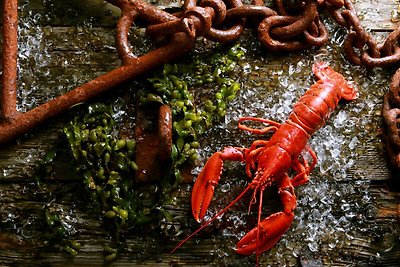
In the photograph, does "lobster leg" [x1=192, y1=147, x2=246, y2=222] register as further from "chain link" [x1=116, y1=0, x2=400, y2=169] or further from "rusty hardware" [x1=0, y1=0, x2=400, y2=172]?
"chain link" [x1=116, y1=0, x2=400, y2=169]

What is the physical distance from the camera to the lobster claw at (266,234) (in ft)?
8.16

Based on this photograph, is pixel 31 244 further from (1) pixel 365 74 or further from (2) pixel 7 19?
(1) pixel 365 74

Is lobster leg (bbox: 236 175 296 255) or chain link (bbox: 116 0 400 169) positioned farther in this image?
chain link (bbox: 116 0 400 169)

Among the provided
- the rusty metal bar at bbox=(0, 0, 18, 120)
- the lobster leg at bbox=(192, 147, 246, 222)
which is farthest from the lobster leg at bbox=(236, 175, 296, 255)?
the rusty metal bar at bbox=(0, 0, 18, 120)

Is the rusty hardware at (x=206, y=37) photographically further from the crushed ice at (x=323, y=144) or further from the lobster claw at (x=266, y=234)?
the lobster claw at (x=266, y=234)

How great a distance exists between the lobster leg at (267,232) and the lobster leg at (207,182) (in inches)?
9.5

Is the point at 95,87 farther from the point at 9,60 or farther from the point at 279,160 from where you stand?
the point at 279,160

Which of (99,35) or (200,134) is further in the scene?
(99,35)

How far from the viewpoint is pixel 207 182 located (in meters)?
2.55

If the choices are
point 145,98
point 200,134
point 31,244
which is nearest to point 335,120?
point 200,134

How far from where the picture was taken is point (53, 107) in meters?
2.61

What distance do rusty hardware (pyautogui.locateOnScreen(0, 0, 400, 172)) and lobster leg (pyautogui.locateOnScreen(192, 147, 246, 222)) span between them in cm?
27

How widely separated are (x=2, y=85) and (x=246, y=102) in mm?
1237

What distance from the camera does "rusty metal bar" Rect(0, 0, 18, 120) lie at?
8.48 ft
